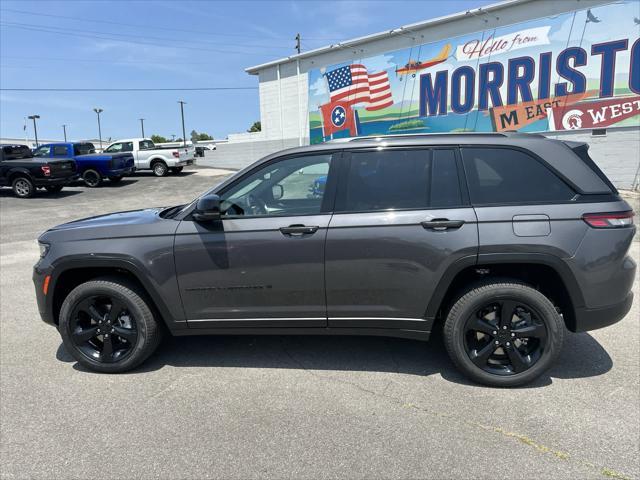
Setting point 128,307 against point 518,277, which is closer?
point 518,277

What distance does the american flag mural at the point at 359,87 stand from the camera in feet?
64.0

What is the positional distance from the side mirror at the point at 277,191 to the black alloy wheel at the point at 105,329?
1.46m

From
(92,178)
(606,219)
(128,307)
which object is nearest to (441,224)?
(606,219)

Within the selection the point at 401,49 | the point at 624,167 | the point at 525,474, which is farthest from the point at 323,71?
the point at 525,474

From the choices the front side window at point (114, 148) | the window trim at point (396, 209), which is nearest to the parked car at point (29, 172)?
the front side window at point (114, 148)

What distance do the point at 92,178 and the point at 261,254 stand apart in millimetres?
19530

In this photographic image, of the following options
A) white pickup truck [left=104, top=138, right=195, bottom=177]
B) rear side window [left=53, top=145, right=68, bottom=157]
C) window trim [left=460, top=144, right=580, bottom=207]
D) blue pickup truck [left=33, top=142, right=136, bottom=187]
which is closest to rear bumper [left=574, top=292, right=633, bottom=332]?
window trim [left=460, top=144, right=580, bottom=207]

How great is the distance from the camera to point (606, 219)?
10.3ft

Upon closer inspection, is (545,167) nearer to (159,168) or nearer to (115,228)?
(115,228)

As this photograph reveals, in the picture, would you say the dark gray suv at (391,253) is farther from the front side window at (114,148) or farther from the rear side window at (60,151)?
the front side window at (114,148)

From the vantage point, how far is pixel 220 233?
3406 millimetres

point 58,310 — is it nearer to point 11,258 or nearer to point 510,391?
point 510,391

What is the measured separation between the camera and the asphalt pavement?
2553mm

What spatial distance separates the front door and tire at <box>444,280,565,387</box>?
1019 mm
